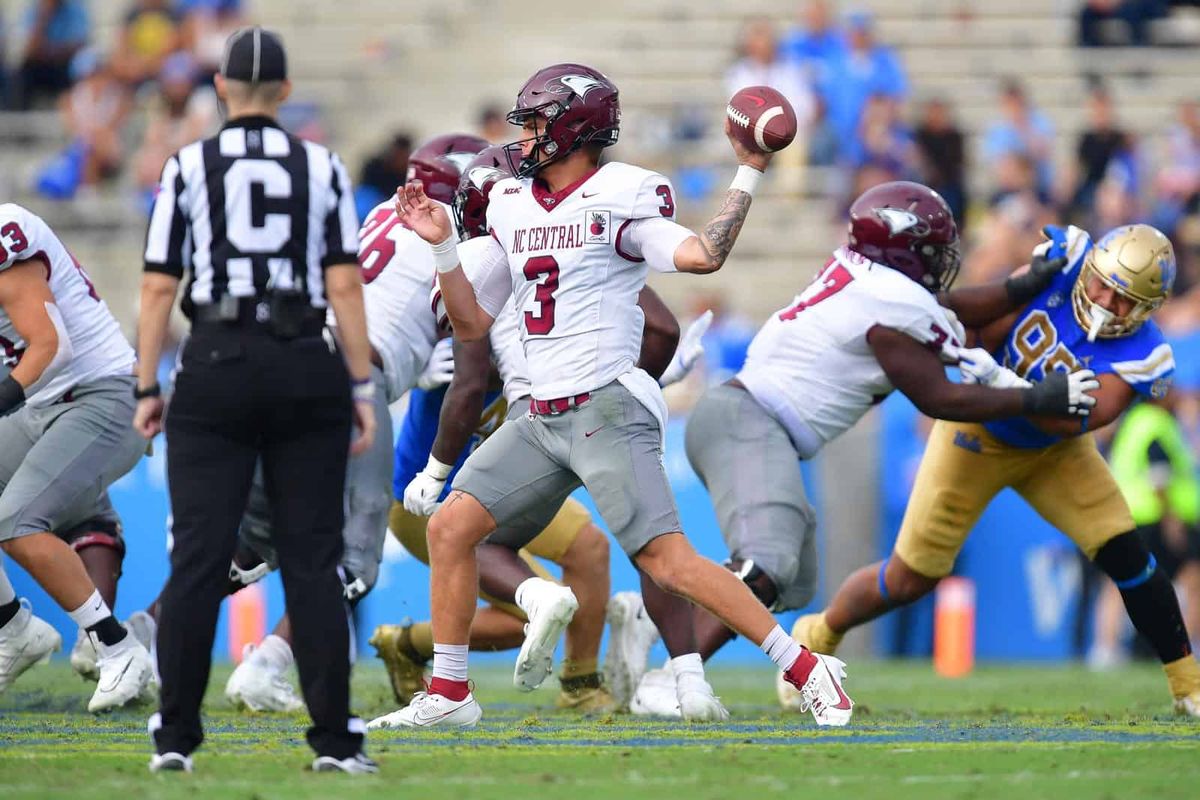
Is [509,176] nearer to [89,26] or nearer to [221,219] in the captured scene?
[221,219]

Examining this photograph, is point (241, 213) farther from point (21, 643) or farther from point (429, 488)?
point (21, 643)

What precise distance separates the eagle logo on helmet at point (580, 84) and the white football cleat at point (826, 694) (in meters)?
1.89

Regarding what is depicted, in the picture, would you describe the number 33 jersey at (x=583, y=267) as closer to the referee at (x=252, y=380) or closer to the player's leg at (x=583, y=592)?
the referee at (x=252, y=380)

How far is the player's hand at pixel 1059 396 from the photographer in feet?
21.9

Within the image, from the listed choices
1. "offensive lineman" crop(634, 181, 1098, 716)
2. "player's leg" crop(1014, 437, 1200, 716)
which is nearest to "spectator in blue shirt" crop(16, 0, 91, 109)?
"offensive lineman" crop(634, 181, 1098, 716)

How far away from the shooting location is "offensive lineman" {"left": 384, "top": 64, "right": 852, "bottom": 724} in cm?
581

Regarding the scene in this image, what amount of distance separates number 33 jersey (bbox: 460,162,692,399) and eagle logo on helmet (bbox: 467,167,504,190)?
2.25ft

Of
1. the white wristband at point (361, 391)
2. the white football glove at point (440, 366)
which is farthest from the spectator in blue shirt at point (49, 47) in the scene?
the white wristband at point (361, 391)

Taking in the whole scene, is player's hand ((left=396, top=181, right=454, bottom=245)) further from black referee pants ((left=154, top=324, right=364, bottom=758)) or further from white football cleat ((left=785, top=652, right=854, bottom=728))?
white football cleat ((left=785, top=652, right=854, bottom=728))

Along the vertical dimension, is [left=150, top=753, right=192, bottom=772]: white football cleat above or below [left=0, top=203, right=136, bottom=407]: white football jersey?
below

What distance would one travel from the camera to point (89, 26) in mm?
17047

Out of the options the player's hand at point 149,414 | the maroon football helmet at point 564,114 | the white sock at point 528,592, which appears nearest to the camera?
the player's hand at point 149,414

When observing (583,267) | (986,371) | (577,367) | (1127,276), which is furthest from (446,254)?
(1127,276)

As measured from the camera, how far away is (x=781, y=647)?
5871mm
